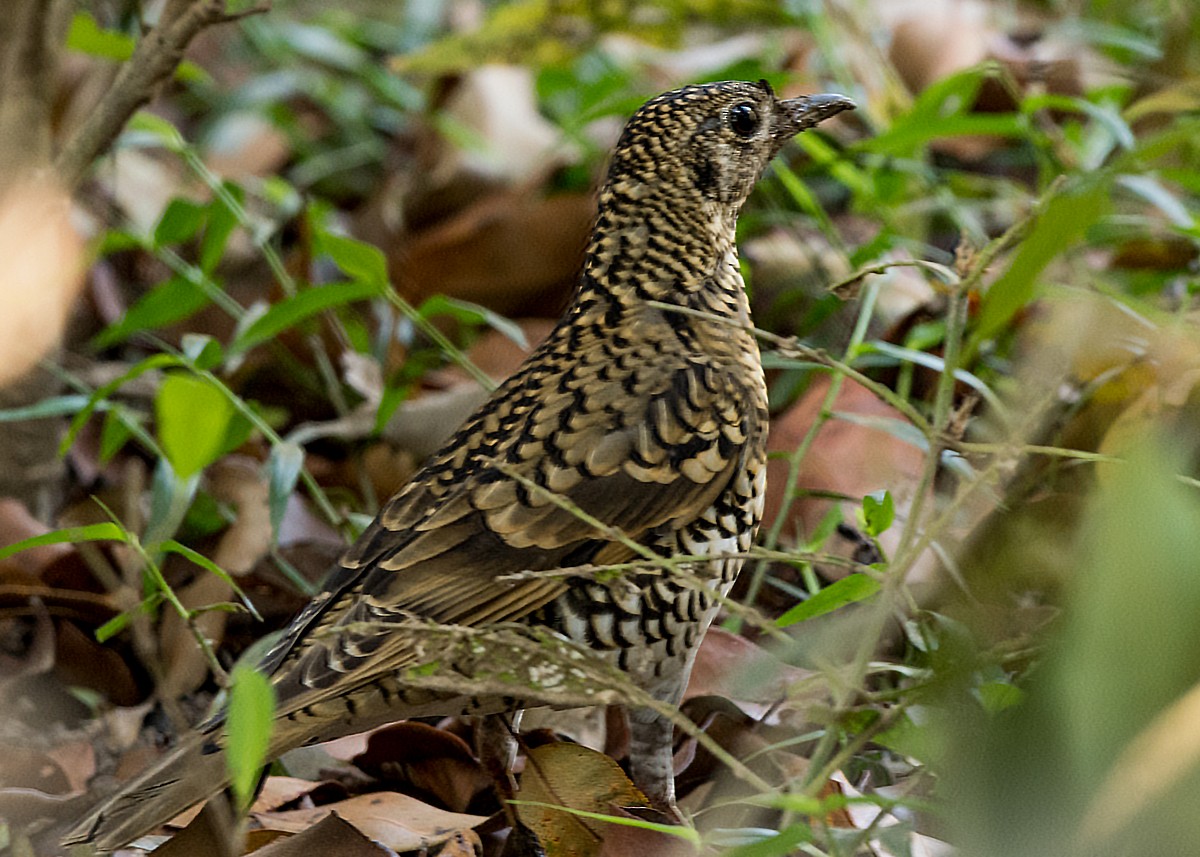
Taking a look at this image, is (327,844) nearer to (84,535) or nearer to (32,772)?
(84,535)

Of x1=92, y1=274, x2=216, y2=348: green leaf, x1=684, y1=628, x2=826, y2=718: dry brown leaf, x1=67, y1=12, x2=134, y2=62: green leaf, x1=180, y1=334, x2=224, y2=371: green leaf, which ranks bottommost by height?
x1=684, y1=628, x2=826, y2=718: dry brown leaf

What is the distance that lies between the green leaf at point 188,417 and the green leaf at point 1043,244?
107 cm

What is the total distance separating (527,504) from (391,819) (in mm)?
594

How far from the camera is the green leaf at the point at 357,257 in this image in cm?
322

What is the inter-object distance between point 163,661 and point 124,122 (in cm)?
113

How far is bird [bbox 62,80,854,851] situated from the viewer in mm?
2357

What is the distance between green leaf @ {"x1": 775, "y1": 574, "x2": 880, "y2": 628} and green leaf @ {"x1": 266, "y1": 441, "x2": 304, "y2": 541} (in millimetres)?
1089

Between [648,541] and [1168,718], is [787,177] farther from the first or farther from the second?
[1168,718]

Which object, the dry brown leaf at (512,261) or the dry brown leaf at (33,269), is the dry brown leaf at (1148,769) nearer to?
the dry brown leaf at (33,269)

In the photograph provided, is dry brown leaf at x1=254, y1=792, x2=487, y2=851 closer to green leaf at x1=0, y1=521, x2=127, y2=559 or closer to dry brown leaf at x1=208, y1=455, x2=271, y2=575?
green leaf at x1=0, y1=521, x2=127, y2=559

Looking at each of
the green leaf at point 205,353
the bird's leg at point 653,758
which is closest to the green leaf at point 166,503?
the green leaf at point 205,353

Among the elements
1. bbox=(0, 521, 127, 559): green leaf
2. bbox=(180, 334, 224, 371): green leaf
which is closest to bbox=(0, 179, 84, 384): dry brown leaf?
bbox=(180, 334, 224, 371): green leaf

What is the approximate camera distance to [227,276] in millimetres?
4844

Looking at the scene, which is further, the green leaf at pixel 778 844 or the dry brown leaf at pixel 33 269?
the dry brown leaf at pixel 33 269
